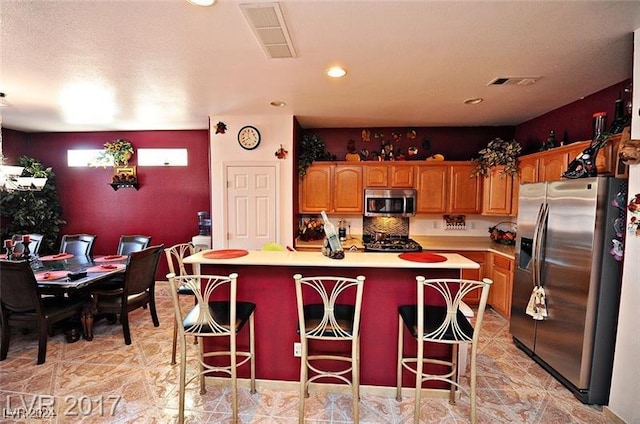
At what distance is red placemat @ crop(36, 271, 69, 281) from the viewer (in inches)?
112

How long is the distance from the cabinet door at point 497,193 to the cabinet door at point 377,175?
1.43 metres

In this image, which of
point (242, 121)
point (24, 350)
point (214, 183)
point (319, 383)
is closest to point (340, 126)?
point (242, 121)

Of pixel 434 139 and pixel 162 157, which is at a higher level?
pixel 434 139

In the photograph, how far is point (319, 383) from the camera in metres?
2.33

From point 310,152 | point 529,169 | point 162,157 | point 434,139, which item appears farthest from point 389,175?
point 162,157

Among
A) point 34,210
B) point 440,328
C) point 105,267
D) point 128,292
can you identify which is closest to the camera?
point 440,328

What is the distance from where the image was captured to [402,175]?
434cm

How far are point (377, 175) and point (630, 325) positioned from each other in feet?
9.87

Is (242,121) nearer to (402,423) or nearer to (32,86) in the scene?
(32,86)

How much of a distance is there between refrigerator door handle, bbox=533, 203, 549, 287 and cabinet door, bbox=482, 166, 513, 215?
4.47 ft

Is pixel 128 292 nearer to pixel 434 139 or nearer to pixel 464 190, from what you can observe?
pixel 464 190

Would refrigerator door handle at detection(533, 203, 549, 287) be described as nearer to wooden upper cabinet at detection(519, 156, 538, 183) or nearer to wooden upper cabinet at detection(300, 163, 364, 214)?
wooden upper cabinet at detection(519, 156, 538, 183)

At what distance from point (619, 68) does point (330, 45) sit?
250 centimetres

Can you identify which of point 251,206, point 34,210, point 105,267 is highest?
point 251,206
